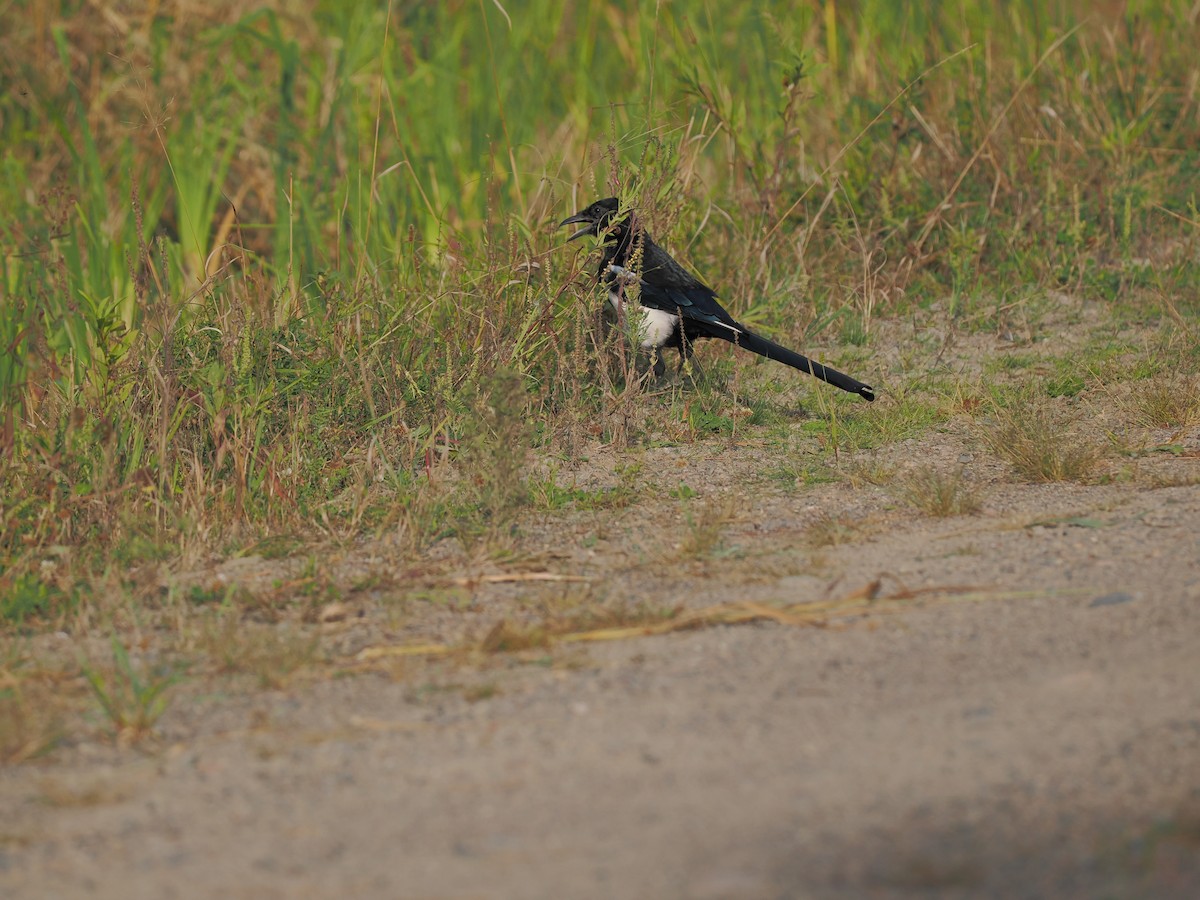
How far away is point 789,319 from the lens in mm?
5375

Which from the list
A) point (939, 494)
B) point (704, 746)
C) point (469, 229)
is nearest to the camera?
point (704, 746)

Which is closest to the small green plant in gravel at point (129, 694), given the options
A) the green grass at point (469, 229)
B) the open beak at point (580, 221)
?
the green grass at point (469, 229)

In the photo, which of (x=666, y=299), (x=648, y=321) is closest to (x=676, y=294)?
(x=666, y=299)

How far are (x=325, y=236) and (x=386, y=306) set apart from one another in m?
1.58

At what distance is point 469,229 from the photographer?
5773mm

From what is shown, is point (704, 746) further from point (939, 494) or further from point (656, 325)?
point (656, 325)

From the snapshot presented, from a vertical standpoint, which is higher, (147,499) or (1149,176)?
(1149,176)

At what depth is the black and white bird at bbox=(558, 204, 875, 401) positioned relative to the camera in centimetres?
470

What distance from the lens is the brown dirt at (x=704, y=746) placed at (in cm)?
199

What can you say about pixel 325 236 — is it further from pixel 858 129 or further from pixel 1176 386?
pixel 1176 386

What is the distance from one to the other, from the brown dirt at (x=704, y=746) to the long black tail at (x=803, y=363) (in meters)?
1.11

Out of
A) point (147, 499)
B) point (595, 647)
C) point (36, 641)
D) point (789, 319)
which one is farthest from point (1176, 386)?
point (36, 641)

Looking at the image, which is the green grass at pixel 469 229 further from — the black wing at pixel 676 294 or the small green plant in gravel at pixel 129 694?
the small green plant in gravel at pixel 129 694

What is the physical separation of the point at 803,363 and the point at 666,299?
53cm
